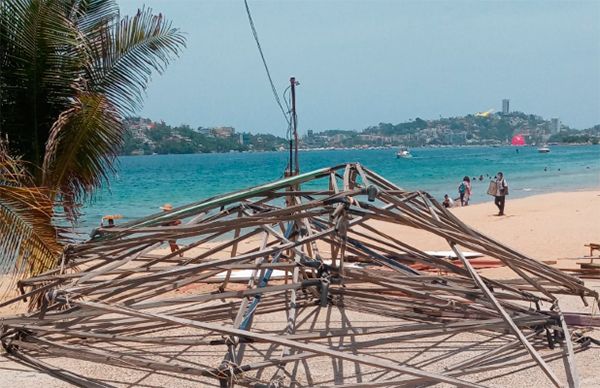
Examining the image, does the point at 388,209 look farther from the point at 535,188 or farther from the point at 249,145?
the point at 249,145

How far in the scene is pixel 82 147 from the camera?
8.58 m

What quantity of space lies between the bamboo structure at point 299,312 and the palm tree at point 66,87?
166 cm

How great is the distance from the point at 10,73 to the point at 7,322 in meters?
3.30

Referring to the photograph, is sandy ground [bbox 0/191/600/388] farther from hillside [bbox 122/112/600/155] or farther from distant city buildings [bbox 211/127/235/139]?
hillside [bbox 122/112/600/155]

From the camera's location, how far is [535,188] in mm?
41031

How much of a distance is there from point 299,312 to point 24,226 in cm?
297

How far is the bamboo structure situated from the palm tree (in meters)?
1.66

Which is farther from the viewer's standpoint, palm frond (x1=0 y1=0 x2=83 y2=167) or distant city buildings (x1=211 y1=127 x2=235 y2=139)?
distant city buildings (x1=211 y1=127 x2=235 y2=139)

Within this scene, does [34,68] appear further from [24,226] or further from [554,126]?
[554,126]

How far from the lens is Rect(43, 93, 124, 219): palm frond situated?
330 inches

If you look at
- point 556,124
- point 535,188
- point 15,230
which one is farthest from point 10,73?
point 556,124

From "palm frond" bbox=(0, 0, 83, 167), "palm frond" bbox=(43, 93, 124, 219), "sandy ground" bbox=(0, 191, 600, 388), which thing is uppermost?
"palm frond" bbox=(0, 0, 83, 167)

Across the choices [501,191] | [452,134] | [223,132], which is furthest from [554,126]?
[501,191]

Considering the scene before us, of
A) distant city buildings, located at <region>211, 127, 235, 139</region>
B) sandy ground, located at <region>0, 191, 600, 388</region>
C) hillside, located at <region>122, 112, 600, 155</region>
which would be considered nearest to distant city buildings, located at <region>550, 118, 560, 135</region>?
hillside, located at <region>122, 112, 600, 155</region>
